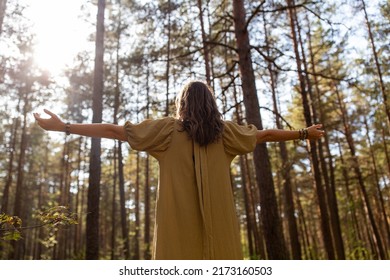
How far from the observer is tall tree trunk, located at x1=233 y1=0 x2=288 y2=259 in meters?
6.87

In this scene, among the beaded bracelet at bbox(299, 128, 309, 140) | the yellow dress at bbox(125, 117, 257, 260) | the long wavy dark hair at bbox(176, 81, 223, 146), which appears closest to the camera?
the yellow dress at bbox(125, 117, 257, 260)

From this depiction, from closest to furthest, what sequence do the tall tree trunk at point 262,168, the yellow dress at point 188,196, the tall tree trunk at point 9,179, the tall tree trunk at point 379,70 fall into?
the yellow dress at point 188,196
the tall tree trunk at point 262,168
the tall tree trunk at point 379,70
the tall tree trunk at point 9,179

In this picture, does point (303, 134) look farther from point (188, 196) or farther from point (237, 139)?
point (188, 196)

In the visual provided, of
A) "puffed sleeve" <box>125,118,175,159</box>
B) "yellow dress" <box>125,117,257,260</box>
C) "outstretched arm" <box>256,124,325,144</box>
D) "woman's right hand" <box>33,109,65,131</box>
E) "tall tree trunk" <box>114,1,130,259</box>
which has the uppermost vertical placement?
"tall tree trunk" <box>114,1,130,259</box>

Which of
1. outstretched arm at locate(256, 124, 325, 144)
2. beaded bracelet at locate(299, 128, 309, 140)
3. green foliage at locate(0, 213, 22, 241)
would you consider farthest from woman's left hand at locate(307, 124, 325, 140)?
green foliage at locate(0, 213, 22, 241)

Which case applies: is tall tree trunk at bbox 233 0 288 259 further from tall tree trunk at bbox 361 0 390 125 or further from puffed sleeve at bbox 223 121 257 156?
tall tree trunk at bbox 361 0 390 125

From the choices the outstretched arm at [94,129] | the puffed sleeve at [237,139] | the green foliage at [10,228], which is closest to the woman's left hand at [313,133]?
the puffed sleeve at [237,139]

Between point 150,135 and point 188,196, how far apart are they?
1.78 feet

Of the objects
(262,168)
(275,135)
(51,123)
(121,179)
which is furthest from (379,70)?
(51,123)

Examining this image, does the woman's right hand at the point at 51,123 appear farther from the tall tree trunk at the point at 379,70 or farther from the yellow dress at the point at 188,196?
the tall tree trunk at the point at 379,70

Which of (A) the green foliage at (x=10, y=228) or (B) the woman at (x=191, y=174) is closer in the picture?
(B) the woman at (x=191, y=174)

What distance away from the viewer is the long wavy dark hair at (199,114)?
2.71m
